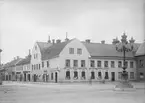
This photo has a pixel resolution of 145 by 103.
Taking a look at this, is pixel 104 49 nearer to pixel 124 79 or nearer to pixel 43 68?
pixel 43 68

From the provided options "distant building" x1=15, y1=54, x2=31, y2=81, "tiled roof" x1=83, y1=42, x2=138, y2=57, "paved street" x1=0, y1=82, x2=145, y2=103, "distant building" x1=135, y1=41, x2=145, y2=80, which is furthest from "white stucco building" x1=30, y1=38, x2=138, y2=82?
"paved street" x1=0, y1=82, x2=145, y2=103

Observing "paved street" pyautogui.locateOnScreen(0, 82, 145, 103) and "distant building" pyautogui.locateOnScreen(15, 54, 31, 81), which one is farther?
"distant building" pyautogui.locateOnScreen(15, 54, 31, 81)

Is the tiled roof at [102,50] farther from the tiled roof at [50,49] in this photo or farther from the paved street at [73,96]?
the paved street at [73,96]

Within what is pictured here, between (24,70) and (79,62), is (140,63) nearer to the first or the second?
(79,62)

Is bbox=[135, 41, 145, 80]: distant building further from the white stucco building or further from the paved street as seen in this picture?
the paved street

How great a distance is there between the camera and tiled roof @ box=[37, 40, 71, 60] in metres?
50.3

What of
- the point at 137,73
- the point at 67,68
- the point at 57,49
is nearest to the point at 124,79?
the point at 67,68

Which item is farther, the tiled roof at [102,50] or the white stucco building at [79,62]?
the tiled roof at [102,50]

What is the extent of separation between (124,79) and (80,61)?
26.1 m

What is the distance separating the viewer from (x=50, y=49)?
55031 millimetres

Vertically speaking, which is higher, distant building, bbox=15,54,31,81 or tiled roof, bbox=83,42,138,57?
tiled roof, bbox=83,42,138,57

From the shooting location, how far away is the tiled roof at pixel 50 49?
165 feet

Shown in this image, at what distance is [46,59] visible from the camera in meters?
53.5

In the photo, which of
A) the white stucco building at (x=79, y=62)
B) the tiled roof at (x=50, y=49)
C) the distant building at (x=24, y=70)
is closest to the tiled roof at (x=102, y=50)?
the white stucco building at (x=79, y=62)
